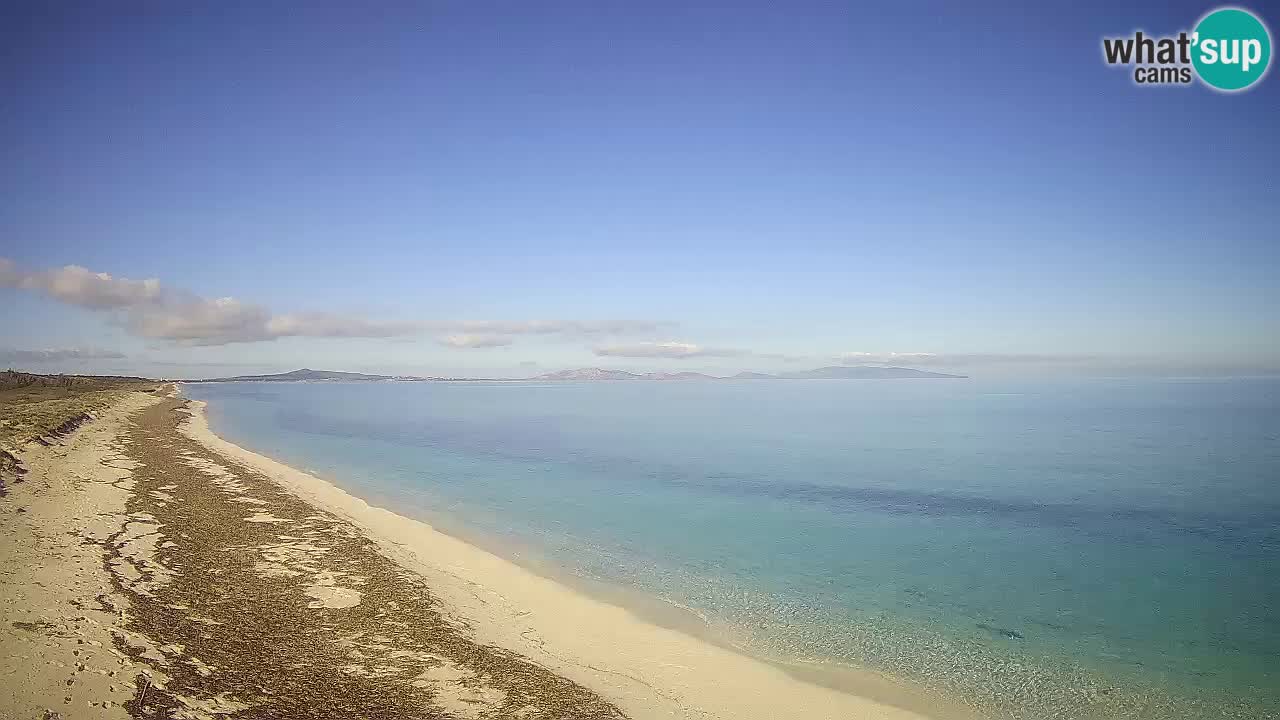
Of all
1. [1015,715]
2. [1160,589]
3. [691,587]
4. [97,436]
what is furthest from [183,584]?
[97,436]

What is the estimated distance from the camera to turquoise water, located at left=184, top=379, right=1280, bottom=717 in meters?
10.3

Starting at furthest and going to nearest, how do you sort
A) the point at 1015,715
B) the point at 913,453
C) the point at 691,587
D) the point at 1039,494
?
the point at 913,453 < the point at 1039,494 < the point at 691,587 < the point at 1015,715

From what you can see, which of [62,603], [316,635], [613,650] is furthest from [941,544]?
[62,603]

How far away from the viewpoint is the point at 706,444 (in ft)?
144

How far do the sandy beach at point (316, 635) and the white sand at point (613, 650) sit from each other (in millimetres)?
40

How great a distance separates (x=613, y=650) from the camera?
10.1m

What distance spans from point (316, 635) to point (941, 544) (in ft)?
55.1

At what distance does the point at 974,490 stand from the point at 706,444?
66.9 ft

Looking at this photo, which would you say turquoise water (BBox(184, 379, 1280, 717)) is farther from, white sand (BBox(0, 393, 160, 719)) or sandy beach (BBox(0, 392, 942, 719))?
white sand (BBox(0, 393, 160, 719))

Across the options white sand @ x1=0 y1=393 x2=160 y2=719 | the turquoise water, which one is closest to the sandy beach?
white sand @ x1=0 y1=393 x2=160 y2=719

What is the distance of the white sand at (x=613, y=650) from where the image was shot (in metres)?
8.52

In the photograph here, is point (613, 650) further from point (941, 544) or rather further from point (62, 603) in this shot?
point (941, 544)

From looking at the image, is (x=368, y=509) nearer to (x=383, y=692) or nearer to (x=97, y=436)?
(x=383, y=692)

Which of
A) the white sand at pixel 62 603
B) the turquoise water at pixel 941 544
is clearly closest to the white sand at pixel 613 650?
the turquoise water at pixel 941 544
